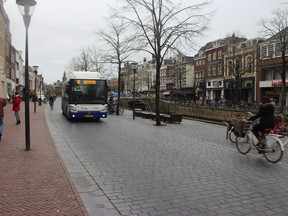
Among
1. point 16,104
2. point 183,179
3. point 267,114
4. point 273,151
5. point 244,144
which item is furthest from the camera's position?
point 16,104

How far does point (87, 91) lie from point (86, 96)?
0.31 meters

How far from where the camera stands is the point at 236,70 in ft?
123

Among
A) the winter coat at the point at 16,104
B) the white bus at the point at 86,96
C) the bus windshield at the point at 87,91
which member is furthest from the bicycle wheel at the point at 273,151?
the bus windshield at the point at 87,91

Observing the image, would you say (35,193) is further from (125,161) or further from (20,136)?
(20,136)

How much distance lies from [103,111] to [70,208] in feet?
50.8

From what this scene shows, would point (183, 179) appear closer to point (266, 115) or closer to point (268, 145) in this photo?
point (268, 145)

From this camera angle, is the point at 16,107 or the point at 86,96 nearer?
the point at 16,107

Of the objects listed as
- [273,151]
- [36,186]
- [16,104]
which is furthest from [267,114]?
[16,104]

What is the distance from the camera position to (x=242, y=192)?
5477 millimetres

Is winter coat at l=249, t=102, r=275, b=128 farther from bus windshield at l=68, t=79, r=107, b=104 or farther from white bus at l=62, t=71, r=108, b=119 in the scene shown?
bus windshield at l=68, t=79, r=107, b=104

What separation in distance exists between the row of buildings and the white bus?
39.7 feet

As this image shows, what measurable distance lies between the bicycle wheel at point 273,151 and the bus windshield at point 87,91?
43.1 feet

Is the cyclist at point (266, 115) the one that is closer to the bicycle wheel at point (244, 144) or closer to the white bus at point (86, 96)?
the bicycle wheel at point (244, 144)

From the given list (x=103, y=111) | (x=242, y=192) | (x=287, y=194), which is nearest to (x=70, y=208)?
(x=242, y=192)
